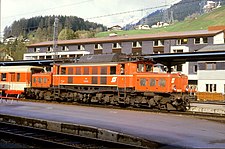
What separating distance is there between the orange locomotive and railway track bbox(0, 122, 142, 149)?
1092 centimetres

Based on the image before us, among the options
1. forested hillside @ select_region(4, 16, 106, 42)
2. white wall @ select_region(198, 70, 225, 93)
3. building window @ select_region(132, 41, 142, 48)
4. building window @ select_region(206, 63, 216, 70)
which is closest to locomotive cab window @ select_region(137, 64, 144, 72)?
white wall @ select_region(198, 70, 225, 93)

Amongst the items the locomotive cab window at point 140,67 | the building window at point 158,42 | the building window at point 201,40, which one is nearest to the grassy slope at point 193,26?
the building window at point 158,42

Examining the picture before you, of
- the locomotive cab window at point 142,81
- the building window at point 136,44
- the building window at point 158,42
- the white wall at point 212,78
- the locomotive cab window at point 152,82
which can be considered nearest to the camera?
the locomotive cab window at point 152,82

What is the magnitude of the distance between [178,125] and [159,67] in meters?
8.53

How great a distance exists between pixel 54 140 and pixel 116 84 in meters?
13.0

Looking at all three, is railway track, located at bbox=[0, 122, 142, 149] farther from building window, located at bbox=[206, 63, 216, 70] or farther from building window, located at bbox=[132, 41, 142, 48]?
building window, located at bbox=[132, 41, 142, 48]

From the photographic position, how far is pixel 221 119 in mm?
18250

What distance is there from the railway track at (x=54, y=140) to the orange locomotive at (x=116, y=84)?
10.9 metres

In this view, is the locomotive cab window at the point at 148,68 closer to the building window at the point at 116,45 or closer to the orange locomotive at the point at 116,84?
the orange locomotive at the point at 116,84

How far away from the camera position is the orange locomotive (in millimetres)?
21812

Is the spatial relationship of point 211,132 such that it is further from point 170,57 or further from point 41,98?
point 41,98

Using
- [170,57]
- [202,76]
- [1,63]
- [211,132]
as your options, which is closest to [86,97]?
[170,57]

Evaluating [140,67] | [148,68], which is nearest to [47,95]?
[140,67]

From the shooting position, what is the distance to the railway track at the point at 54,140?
10172 millimetres
